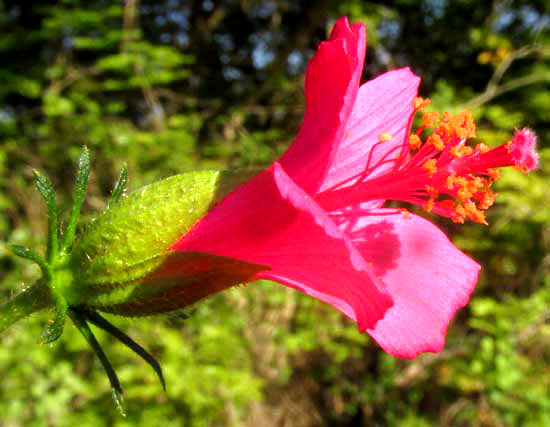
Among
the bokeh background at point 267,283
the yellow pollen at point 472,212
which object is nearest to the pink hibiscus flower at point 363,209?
the yellow pollen at point 472,212

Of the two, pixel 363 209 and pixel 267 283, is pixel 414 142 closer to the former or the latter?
pixel 363 209

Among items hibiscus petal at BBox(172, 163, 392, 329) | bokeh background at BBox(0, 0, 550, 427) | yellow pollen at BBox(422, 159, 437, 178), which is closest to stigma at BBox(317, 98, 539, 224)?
yellow pollen at BBox(422, 159, 437, 178)

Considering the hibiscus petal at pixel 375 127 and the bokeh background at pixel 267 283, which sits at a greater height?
the hibiscus petal at pixel 375 127

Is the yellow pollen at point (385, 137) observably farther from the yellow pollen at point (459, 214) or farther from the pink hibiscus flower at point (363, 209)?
the yellow pollen at point (459, 214)

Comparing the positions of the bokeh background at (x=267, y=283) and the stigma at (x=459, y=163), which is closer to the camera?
the stigma at (x=459, y=163)

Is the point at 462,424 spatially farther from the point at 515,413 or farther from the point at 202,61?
the point at 202,61

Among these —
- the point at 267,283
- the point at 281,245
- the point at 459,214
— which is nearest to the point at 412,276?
the point at 459,214

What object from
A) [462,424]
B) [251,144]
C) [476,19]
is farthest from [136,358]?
[476,19]
